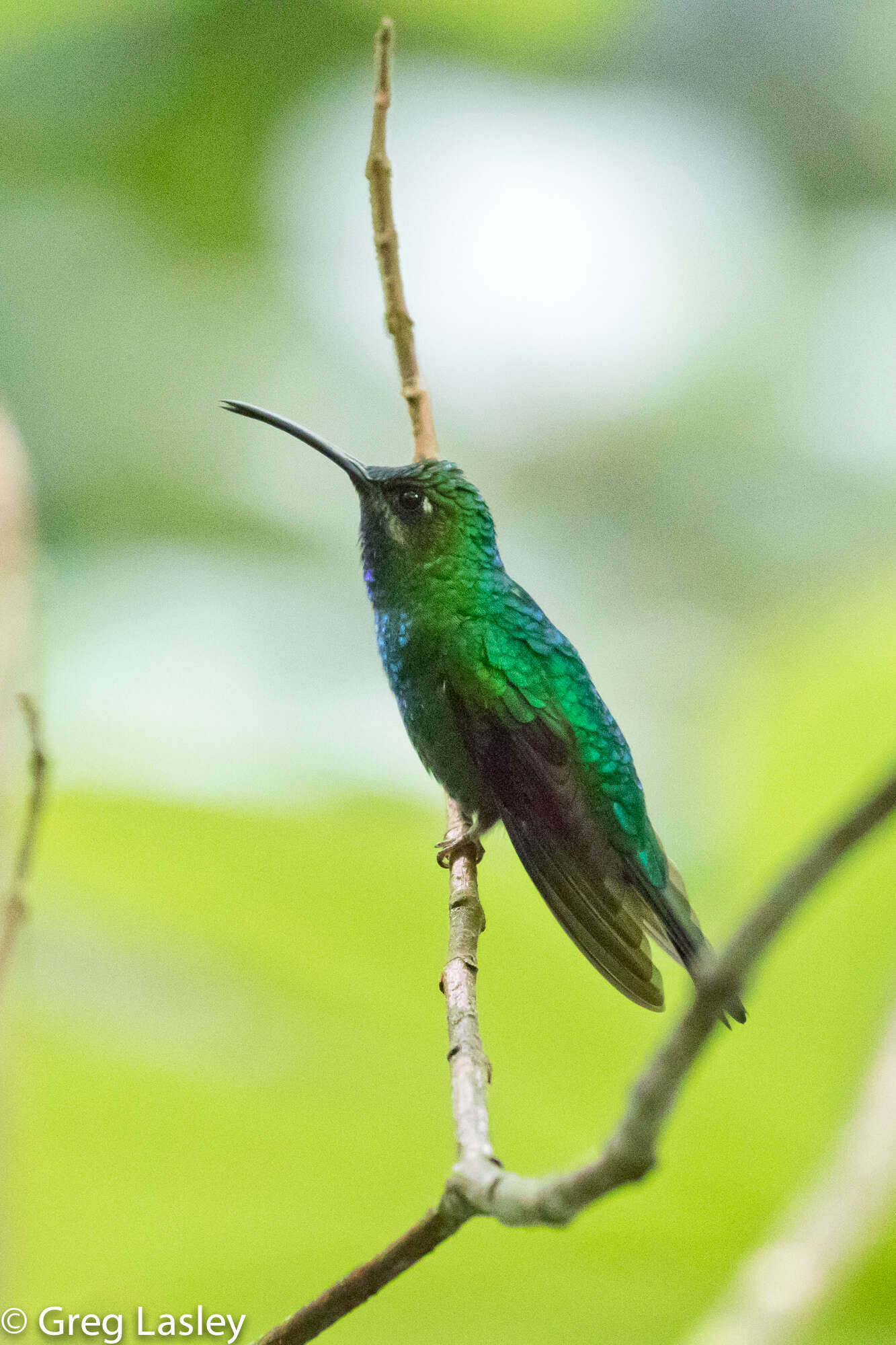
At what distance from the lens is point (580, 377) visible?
456 cm

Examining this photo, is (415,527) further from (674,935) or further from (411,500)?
(674,935)

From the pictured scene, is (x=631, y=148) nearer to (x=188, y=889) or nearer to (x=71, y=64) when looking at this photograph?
(x=71, y=64)

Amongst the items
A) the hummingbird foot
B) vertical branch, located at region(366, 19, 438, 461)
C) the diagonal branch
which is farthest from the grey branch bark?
vertical branch, located at region(366, 19, 438, 461)

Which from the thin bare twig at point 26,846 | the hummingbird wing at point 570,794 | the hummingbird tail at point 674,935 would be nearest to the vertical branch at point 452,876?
the hummingbird wing at point 570,794

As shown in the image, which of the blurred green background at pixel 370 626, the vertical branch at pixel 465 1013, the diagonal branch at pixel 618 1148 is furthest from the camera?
the blurred green background at pixel 370 626

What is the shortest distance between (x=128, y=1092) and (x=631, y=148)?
A: 395 cm

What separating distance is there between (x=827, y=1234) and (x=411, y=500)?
101 centimetres

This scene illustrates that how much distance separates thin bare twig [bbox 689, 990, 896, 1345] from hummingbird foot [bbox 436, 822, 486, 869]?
62 centimetres

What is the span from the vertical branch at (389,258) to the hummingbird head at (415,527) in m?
→ 0.15

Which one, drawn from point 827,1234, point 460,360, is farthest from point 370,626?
point 827,1234

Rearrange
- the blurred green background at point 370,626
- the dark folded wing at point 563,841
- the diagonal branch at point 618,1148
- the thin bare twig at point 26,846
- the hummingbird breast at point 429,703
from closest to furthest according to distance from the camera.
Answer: the diagonal branch at point 618,1148
the thin bare twig at point 26,846
the dark folded wing at point 563,841
the hummingbird breast at point 429,703
the blurred green background at point 370,626

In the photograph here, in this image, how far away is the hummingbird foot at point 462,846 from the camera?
1531 mm

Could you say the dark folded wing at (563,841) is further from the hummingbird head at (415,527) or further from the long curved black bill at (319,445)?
the long curved black bill at (319,445)

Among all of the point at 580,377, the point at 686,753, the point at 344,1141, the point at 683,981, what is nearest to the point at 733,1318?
the point at 683,981
